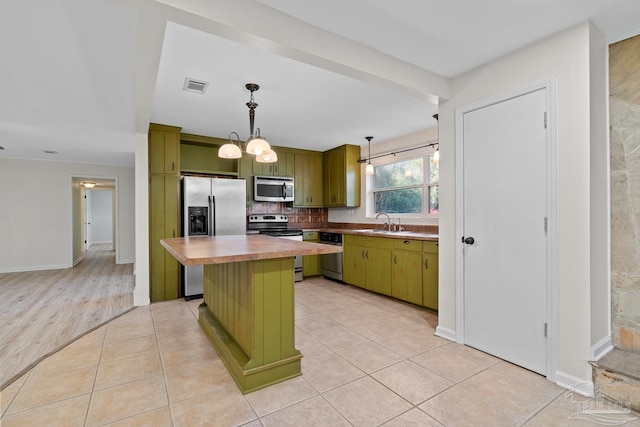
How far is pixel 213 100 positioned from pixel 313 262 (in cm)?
309

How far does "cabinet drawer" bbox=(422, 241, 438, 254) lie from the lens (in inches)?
134

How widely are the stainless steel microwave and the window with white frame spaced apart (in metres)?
1.48

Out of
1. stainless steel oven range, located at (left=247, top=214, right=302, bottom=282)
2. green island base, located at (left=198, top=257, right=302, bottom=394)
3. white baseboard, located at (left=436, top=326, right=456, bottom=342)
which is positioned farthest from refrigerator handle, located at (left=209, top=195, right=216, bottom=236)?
white baseboard, located at (left=436, top=326, right=456, bottom=342)

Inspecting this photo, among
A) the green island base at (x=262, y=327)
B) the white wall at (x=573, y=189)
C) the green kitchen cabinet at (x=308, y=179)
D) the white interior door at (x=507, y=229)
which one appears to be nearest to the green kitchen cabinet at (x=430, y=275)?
the white interior door at (x=507, y=229)

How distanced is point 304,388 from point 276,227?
3.67 metres

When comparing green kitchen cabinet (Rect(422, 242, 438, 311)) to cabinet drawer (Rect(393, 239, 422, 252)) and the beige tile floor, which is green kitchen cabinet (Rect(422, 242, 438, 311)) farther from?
the beige tile floor

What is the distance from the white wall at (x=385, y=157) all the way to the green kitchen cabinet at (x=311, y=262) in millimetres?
794

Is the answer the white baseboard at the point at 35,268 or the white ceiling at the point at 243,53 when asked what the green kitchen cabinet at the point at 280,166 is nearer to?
the white ceiling at the point at 243,53

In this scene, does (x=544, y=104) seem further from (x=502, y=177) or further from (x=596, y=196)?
(x=596, y=196)

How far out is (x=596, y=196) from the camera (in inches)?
79.5

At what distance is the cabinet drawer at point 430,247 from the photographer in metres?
3.40

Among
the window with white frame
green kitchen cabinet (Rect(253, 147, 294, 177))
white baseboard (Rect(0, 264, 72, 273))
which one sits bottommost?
white baseboard (Rect(0, 264, 72, 273))

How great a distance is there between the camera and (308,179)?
5746 millimetres

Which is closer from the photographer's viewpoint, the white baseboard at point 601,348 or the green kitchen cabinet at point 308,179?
the white baseboard at point 601,348
